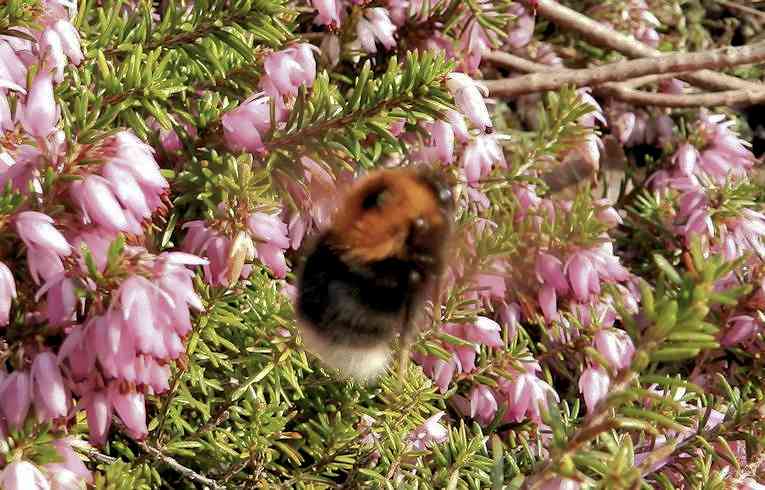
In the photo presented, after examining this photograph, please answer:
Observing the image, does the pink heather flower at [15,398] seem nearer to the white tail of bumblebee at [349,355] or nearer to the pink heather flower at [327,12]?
the white tail of bumblebee at [349,355]

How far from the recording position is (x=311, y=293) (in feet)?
7.48

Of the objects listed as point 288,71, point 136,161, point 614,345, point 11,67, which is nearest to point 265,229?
point 136,161

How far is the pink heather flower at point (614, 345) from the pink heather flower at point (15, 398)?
1.94 m

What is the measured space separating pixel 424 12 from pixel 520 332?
1313 millimetres

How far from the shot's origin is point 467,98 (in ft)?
10.5

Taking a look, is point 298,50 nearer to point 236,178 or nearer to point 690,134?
point 236,178

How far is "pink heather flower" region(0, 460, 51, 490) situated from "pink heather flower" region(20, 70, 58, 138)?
0.77 meters

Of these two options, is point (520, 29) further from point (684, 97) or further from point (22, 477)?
point (22, 477)

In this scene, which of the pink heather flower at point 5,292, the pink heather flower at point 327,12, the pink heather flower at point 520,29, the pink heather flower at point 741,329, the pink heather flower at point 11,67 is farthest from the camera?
the pink heather flower at point 520,29

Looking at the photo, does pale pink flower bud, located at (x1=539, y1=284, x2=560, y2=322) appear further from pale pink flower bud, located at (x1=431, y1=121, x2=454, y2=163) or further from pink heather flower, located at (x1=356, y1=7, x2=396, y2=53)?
pink heather flower, located at (x1=356, y1=7, x2=396, y2=53)

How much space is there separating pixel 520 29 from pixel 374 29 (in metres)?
1.34

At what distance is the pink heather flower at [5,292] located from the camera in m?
2.21

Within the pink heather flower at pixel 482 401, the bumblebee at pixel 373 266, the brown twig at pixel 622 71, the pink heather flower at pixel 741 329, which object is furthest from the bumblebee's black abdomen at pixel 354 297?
the brown twig at pixel 622 71

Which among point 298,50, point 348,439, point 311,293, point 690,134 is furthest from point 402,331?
point 690,134
